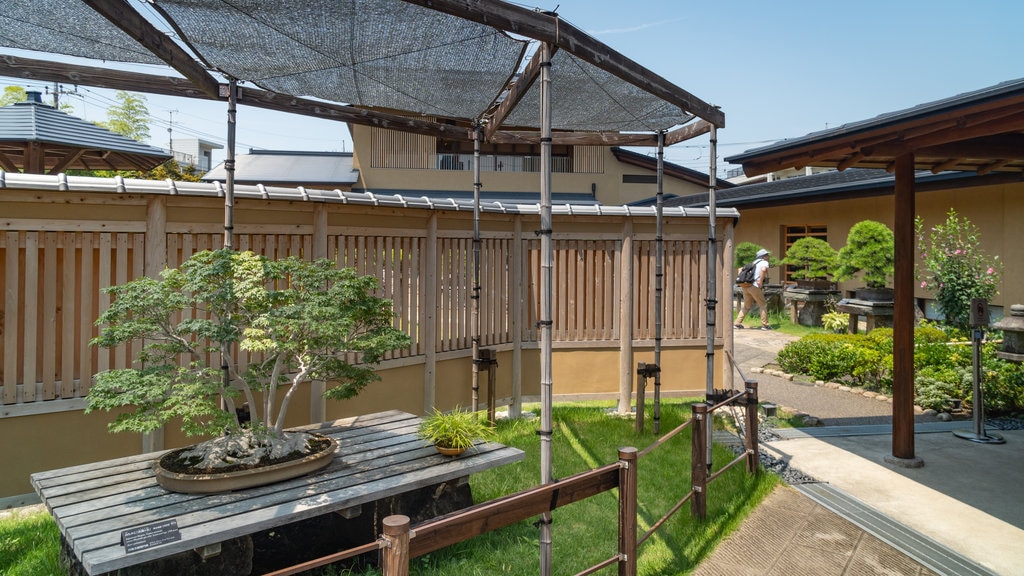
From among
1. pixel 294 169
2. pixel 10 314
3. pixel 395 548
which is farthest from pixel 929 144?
pixel 294 169

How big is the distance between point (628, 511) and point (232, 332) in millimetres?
2354

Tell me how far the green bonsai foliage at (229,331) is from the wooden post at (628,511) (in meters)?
1.67

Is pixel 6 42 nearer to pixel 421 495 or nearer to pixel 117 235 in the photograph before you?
pixel 117 235

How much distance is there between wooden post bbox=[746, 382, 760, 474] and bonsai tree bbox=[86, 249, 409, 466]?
273 cm

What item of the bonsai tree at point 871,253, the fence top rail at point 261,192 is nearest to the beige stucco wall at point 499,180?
the bonsai tree at point 871,253

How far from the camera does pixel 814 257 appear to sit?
45.5 ft

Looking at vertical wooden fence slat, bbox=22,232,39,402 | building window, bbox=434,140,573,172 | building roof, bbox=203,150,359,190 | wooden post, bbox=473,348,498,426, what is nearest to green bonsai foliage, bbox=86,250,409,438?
vertical wooden fence slat, bbox=22,232,39,402

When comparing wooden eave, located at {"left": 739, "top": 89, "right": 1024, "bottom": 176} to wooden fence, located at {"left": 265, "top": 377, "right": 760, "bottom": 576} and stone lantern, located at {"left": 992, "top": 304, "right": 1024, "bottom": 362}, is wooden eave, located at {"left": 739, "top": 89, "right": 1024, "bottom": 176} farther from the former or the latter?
wooden fence, located at {"left": 265, "top": 377, "right": 760, "bottom": 576}

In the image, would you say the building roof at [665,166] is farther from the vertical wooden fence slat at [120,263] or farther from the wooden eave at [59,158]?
the vertical wooden fence slat at [120,263]

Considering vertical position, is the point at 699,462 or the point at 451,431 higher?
the point at 451,431

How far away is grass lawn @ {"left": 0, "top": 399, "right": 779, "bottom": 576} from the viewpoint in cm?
356

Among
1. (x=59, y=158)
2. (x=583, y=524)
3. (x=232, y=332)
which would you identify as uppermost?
(x=59, y=158)

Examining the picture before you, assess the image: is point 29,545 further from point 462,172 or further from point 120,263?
point 462,172

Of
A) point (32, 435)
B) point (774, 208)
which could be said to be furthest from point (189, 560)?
point (774, 208)
